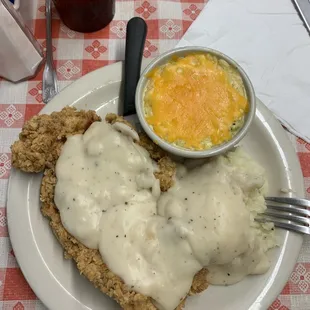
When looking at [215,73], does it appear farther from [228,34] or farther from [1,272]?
[1,272]

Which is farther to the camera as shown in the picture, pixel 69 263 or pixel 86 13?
pixel 86 13

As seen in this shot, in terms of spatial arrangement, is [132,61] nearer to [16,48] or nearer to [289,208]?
[16,48]

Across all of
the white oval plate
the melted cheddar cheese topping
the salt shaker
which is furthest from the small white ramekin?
the salt shaker

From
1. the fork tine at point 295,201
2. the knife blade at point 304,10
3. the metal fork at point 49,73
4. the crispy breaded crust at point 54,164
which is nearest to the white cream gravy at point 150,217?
the crispy breaded crust at point 54,164

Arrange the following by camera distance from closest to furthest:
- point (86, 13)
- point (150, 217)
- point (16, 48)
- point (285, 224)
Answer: point (150, 217)
point (285, 224)
point (16, 48)
point (86, 13)

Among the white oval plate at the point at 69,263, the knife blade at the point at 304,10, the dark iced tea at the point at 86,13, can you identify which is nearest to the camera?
the white oval plate at the point at 69,263

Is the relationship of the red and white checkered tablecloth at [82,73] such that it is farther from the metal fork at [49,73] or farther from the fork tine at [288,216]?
the fork tine at [288,216]

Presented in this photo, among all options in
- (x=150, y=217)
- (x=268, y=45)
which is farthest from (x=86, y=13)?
(x=150, y=217)

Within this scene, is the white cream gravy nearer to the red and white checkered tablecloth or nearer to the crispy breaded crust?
the crispy breaded crust
